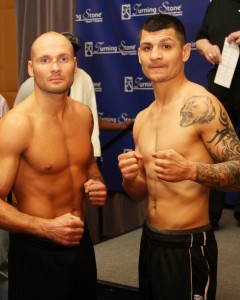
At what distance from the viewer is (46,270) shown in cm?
219

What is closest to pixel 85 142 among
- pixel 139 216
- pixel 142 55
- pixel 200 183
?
pixel 142 55

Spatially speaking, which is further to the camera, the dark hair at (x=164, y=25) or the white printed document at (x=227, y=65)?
the white printed document at (x=227, y=65)

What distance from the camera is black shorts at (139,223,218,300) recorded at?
206 centimetres

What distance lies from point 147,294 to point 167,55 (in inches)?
37.2

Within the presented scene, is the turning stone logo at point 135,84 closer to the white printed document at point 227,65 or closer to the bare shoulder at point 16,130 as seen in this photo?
the white printed document at point 227,65

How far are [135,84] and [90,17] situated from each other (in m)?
0.76

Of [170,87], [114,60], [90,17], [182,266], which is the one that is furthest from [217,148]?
[90,17]

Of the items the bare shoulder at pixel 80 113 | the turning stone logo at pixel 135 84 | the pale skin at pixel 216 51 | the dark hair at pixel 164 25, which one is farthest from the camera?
the turning stone logo at pixel 135 84

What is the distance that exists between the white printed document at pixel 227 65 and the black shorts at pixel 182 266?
4.54 feet

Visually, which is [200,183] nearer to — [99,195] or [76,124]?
[99,195]

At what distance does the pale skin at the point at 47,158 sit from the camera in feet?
6.70

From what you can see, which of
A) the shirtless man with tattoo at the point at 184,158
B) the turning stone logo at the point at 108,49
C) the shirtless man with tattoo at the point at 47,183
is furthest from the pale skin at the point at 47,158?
the turning stone logo at the point at 108,49

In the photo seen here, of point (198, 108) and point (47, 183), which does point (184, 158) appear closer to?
point (198, 108)

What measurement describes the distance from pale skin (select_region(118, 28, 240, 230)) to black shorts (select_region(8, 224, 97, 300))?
1.19 ft
